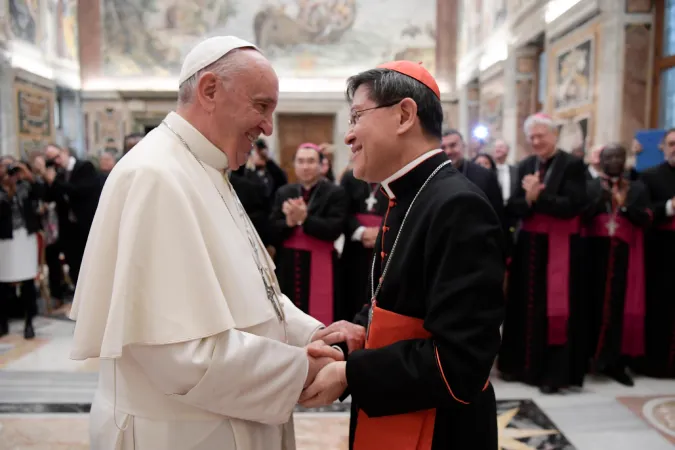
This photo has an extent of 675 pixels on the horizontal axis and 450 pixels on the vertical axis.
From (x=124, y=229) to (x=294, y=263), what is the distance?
11.3 feet

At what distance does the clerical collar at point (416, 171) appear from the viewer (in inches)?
63.3

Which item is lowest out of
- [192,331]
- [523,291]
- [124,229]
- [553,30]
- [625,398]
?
[625,398]

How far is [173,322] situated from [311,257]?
3.44 m

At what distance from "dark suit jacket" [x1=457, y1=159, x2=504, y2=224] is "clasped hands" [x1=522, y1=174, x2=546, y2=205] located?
59 cm

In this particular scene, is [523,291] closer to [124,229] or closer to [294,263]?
[294,263]

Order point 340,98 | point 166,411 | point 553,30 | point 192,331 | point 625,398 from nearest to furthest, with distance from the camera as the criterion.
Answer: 1. point 192,331
2. point 166,411
3. point 625,398
4. point 553,30
5. point 340,98

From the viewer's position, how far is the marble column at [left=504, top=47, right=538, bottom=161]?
10.5 meters

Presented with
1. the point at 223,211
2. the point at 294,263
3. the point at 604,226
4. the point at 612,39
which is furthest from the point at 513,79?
the point at 223,211

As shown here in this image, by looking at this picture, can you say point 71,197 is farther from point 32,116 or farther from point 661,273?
point 32,116

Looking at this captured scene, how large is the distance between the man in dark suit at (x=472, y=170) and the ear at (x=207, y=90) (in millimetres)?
3387

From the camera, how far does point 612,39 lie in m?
7.02

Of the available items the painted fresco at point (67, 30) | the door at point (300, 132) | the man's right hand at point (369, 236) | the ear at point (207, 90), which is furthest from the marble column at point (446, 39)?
the ear at point (207, 90)

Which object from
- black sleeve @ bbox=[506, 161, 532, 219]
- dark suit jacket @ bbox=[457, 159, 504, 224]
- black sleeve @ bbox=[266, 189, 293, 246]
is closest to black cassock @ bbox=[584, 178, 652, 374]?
black sleeve @ bbox=[506, 161, 532, 219]

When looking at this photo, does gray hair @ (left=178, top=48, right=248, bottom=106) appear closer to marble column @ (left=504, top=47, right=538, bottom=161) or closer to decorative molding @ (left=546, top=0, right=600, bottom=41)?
decorative molding @ (left=546, top=0, right=600, bottom=41)
